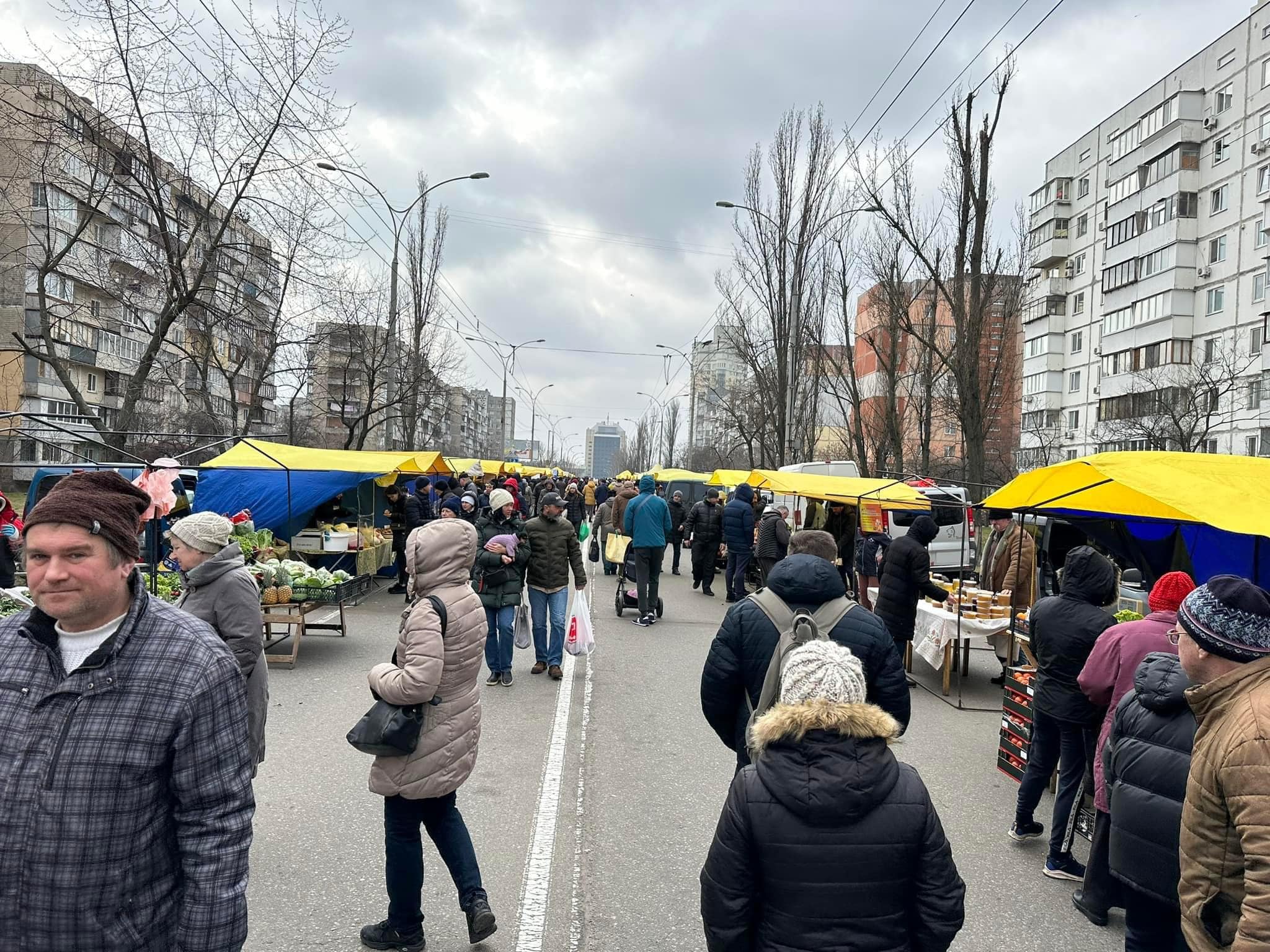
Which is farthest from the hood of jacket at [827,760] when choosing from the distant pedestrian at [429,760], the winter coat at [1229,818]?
the distant pedestrian at [429,760]

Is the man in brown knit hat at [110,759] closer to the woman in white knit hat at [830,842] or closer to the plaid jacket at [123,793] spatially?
the plaid jacket at [123,793]

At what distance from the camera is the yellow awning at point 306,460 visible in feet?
44.1

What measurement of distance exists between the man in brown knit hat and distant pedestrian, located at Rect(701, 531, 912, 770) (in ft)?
6.92

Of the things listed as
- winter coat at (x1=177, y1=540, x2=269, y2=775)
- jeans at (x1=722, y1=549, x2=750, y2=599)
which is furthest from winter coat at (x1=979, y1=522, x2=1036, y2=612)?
winter coat at (x1=177, y1=540, x2=269, y2=775)

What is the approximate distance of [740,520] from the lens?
1377 centimetres

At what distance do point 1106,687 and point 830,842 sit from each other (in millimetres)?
2921

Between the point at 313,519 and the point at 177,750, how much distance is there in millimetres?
14585

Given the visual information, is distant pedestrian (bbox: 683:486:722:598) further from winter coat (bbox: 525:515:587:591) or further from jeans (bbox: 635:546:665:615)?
winter coat (bbox: 525:515:587:591)

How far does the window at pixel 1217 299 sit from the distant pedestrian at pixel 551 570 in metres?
43.4

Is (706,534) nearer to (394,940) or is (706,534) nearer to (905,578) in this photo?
(905,578)

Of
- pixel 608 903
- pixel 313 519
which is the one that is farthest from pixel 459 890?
pixel 313 519

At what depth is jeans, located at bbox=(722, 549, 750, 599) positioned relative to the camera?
562 inches

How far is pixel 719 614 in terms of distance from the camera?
1402 centimetres

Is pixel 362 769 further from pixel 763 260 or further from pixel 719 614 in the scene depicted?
pixel 763 260
